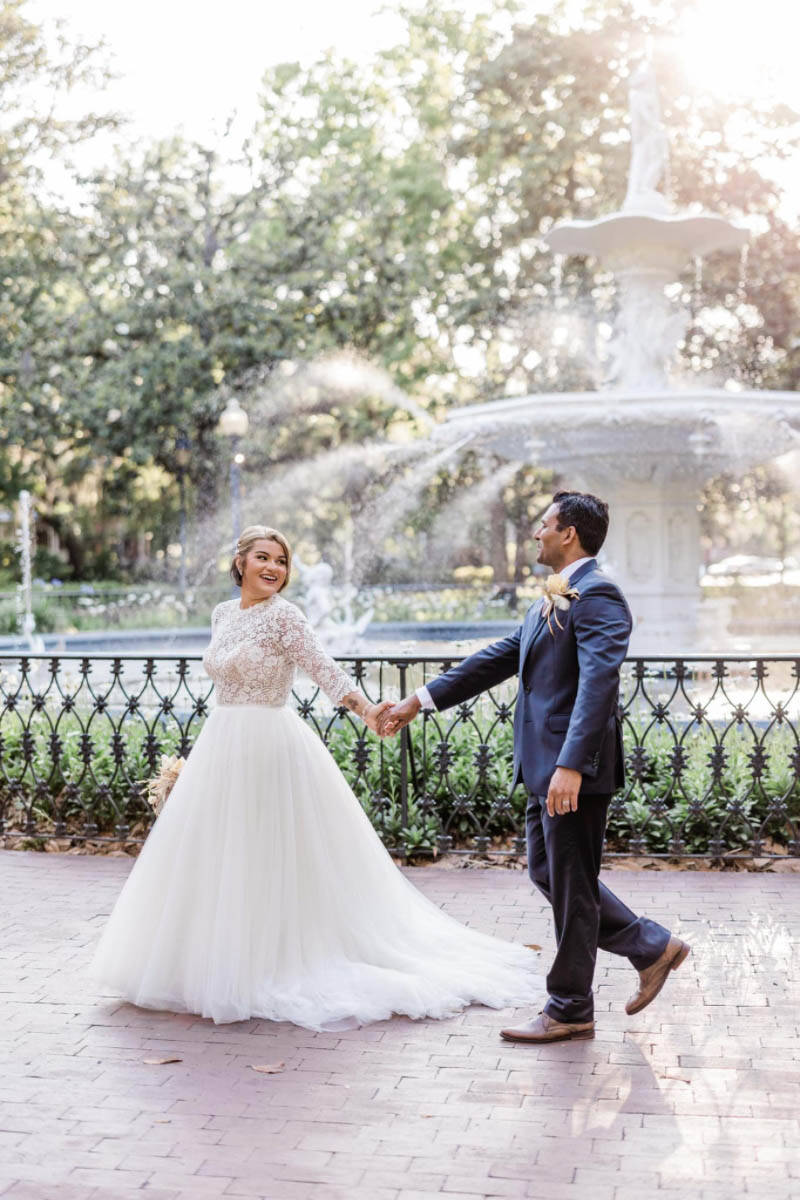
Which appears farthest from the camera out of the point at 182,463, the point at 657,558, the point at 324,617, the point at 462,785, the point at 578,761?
the point at 182,463

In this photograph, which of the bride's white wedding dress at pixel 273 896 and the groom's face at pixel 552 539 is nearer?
the groom's face at pixel 552 539

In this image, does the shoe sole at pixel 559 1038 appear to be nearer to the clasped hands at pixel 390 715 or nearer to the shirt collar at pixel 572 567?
the clasped hands at pixel 390 715

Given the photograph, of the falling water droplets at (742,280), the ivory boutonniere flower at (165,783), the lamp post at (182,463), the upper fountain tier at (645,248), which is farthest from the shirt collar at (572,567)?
the lamp post at (182,463)

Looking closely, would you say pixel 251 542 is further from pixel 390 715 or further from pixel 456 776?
pixel 456 776

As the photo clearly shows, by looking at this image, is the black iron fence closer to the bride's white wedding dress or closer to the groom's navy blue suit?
the bride's white wedding dress

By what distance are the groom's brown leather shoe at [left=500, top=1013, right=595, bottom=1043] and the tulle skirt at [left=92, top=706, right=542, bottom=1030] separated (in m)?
0.37

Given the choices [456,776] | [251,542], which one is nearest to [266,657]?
[251,542]

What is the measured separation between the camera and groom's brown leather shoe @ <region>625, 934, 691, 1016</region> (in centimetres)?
501

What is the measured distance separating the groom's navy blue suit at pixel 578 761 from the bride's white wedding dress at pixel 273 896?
54cm

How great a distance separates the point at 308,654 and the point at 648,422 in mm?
7935

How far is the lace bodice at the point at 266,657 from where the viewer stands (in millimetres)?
5594

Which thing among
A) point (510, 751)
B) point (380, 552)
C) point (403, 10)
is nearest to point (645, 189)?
point (510, 751)

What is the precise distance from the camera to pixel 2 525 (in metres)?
45.3

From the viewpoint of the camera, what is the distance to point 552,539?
4.97 meters
